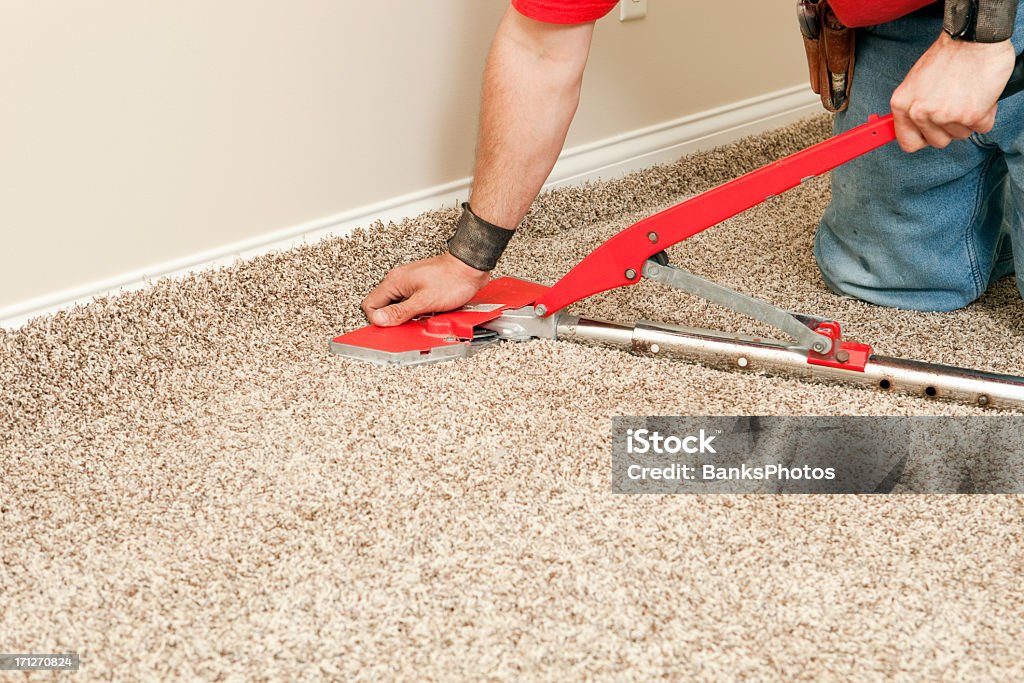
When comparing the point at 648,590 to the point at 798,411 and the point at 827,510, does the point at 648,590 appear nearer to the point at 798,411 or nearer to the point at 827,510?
the point at 827,510

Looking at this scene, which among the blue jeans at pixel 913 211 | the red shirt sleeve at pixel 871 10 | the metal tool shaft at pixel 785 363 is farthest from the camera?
the blue jeans at pixel 913 211

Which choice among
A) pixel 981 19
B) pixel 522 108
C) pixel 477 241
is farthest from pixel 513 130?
pixel 981 19

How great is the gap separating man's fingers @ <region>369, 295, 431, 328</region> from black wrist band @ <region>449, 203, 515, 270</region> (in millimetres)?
80

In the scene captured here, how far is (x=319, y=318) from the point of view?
1312 mm

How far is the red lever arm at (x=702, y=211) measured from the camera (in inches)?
40.1

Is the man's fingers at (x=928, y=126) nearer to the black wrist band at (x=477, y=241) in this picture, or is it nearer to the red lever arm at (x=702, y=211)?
the red lever arm at (x=702, y=211)

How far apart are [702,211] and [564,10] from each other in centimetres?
29

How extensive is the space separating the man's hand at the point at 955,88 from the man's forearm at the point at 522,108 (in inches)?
15.1

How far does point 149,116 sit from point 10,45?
0.18 metres

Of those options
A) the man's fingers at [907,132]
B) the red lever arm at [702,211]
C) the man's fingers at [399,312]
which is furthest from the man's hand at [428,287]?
the man's fingers at [907,132]

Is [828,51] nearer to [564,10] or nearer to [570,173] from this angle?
[564,10]

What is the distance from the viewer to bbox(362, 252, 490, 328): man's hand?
1224 mm

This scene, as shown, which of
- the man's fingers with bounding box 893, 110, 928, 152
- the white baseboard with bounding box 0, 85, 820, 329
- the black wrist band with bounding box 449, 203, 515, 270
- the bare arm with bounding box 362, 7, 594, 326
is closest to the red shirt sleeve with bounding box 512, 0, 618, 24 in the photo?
the bare arm with bounding box 362, 7, 594, 326

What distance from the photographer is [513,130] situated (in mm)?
1182
